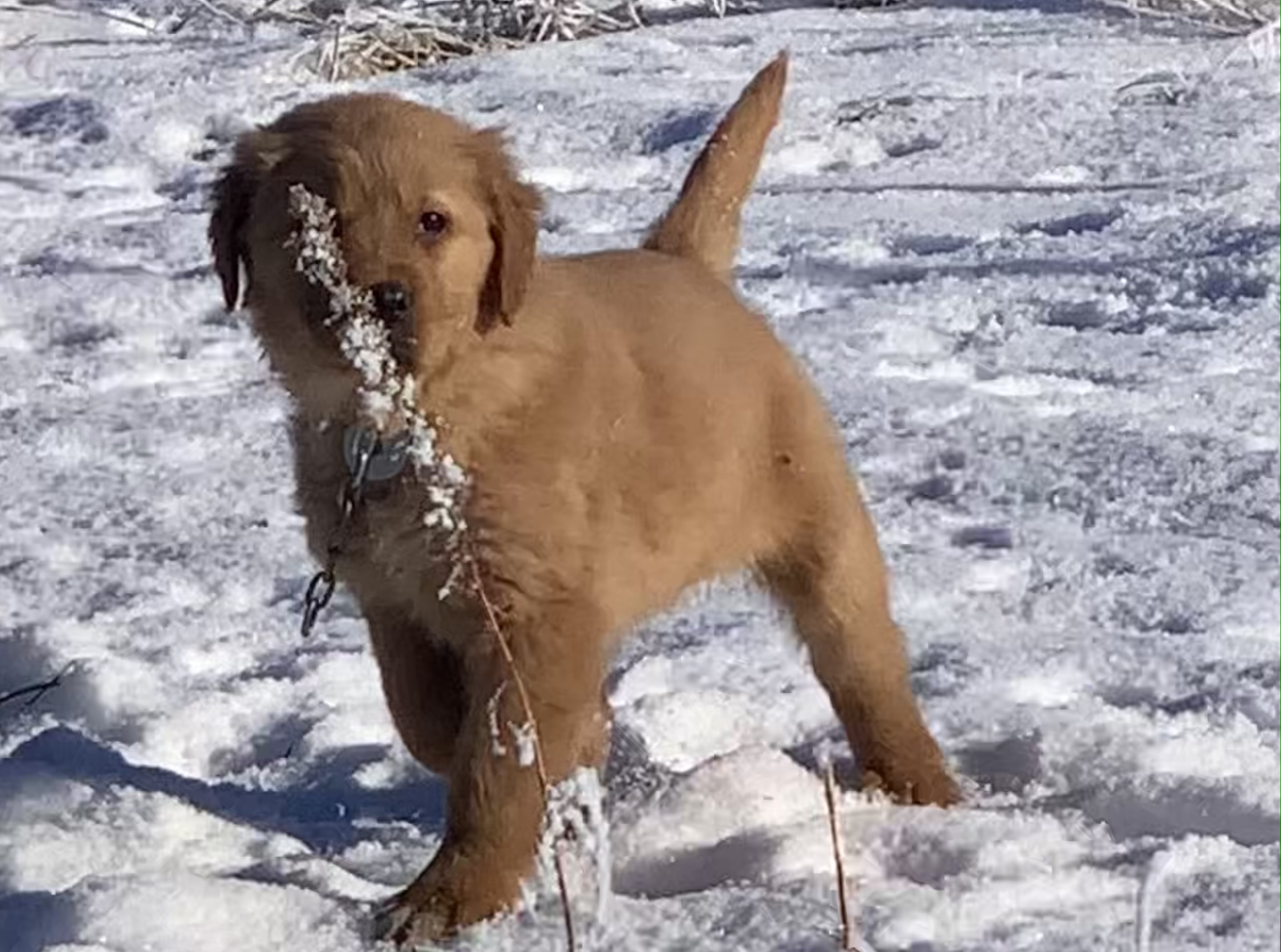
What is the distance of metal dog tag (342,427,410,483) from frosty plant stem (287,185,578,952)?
0.05 feet

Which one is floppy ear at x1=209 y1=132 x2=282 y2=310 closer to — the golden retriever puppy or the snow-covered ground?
the golden retriever puppy

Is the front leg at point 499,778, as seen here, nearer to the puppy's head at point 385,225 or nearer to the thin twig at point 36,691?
the puppy's head at point 385,225

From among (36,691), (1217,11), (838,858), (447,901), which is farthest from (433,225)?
(1217,11)

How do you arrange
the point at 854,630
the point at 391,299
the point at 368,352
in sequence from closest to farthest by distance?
the point at 368,352
the point at 391,299
the point at 854,630

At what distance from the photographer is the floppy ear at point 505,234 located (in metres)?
2.64

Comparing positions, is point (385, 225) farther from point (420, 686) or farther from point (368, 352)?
point (420, 686)

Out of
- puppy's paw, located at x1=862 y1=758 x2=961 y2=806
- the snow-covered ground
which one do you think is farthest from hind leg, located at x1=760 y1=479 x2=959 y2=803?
the snow-covered ground

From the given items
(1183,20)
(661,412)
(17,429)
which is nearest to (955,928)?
(661,412)

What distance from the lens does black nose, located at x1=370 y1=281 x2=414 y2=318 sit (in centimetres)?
246

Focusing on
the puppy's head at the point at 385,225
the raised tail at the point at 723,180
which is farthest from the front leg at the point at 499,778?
the raised tail at the point at 723,180

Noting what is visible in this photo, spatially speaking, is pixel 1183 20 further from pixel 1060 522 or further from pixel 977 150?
pixel 1060 522

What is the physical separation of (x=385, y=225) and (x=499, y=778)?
2.02ft

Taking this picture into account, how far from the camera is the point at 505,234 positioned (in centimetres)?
267

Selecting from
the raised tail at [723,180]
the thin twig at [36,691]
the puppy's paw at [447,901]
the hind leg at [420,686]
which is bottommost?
the thin twig at [36,691]
